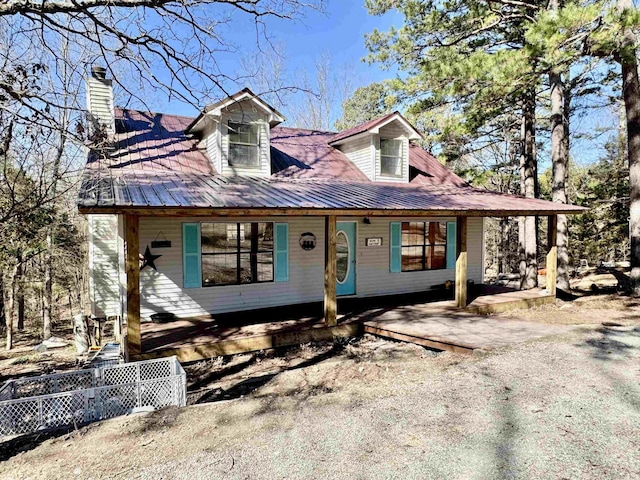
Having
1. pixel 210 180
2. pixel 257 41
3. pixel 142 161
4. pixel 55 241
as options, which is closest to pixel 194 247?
pixel 210 180

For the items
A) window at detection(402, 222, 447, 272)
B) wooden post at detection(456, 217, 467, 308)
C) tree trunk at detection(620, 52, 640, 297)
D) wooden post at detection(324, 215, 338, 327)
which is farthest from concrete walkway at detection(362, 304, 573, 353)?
tree trunk at detection(620, 52, 640, 297)

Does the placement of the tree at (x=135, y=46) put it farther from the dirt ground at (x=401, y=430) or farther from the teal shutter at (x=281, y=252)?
the teal shutter at (x=281, y=252)

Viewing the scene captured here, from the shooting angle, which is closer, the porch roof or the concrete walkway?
the porch roof

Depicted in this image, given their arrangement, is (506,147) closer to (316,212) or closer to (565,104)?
(565,104)

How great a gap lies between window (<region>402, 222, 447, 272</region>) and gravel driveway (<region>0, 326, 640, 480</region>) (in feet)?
17.7

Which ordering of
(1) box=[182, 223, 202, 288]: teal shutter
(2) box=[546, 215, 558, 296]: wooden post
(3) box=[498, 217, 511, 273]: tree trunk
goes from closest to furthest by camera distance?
1. (1) box=[182, 223, 202, 288]: teal shutter
2. (2) box=[546, 215, 558, 296]: wooden post
3. (3) box=[498, 217, 511, 273]: tree trunk

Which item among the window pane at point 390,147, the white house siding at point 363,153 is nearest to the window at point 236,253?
the white house siding at point 363,153

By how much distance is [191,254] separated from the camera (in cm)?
794

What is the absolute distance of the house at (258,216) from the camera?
21.9 feet

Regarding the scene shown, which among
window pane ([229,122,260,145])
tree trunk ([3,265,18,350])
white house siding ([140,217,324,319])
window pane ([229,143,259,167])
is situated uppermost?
window pane ([229,122,260,145])

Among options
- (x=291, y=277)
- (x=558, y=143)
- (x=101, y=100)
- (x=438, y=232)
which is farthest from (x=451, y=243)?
(x=101, y=100)

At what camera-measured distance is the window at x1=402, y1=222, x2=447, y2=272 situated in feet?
33.9

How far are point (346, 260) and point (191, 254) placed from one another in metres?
3.62

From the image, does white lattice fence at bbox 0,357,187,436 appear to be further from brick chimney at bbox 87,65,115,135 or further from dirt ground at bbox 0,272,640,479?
brick chimney at bbox 87,65,115,135
